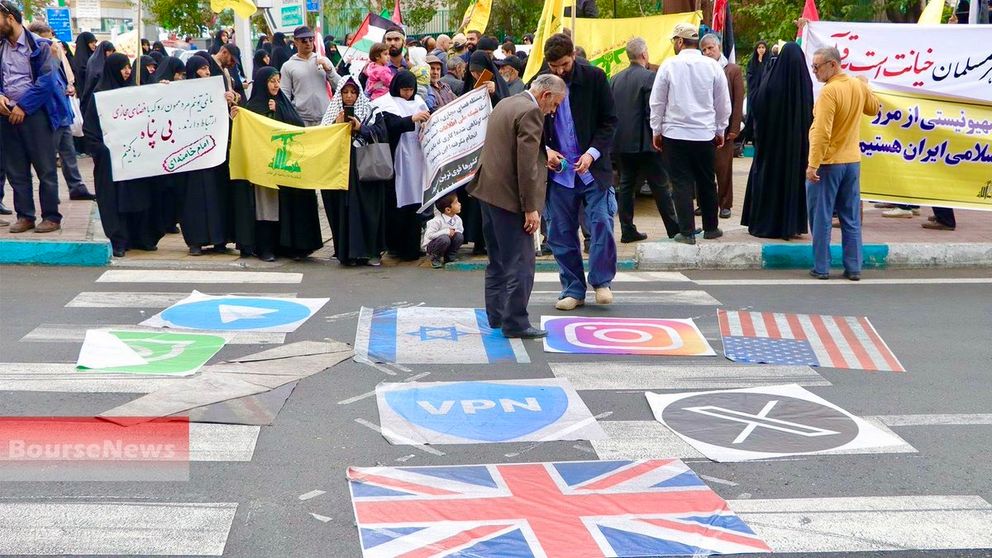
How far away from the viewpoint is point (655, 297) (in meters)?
9.09

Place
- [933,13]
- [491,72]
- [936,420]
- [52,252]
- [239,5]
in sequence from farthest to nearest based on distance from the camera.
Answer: [239,5], [933,13], [491,72], [52,252], [936,420]

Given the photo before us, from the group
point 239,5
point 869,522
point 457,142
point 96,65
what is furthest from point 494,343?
point 96,65

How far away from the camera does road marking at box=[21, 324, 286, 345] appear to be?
745cm

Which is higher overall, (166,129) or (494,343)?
(166,129)

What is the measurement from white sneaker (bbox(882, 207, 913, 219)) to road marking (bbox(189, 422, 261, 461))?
9.15 metres

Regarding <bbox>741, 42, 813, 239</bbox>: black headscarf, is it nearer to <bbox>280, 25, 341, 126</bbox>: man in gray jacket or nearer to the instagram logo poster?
the instagram logo poster

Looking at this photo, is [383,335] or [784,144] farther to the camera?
[784,144]

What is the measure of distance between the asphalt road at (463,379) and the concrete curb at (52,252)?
26cm

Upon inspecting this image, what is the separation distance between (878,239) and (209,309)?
6487 mm

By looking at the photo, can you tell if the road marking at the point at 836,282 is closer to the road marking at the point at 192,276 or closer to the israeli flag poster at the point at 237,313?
the israeli flag poster at the point at 237,313

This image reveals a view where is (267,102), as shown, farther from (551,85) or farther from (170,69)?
(551,85)

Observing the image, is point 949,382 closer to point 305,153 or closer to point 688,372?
point 688,372

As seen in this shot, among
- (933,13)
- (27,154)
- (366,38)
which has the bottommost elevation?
(27,154)

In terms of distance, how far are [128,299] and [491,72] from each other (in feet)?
12.8
